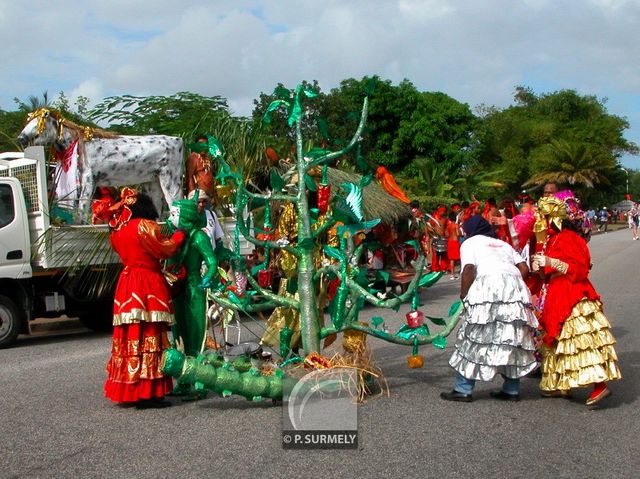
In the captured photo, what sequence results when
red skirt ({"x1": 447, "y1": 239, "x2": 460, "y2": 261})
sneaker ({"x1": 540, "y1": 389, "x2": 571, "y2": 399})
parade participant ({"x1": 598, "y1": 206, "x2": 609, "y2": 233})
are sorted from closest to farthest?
sneaker ({"x1": 540, "y1": 389, "x2": 571, "y2": 399})
red skirt ({"x1": 447, "y1": 239, "x2": 460, "y2": 261})
parade participant ({"x1": 598, "y1": 206, "x2": 609, "y2": 233})

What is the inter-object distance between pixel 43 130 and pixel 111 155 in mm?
875

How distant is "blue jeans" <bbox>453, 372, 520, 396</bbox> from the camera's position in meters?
6.57

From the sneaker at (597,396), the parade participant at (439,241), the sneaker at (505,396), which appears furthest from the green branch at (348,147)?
the parade participant at (439,241)

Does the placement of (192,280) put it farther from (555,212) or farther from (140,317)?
(555,212)

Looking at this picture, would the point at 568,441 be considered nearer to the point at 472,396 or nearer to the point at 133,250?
the point at 472,396

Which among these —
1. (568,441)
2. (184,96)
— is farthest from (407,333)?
(184,96)

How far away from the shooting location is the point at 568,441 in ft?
18.2

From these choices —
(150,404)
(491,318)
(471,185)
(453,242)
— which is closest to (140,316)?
(150,404)

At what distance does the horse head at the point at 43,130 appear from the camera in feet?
34.0

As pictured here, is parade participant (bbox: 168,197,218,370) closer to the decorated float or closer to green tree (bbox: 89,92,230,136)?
the decorated float

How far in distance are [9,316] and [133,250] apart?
4.73m

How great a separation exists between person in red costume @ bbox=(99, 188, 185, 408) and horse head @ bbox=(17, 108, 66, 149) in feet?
14.8

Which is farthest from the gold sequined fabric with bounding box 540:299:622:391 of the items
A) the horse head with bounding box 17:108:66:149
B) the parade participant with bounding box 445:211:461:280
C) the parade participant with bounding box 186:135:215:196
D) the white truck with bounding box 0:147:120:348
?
the parade participant with bounding box 445:211:461:280

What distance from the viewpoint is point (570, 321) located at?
6.43 meters
